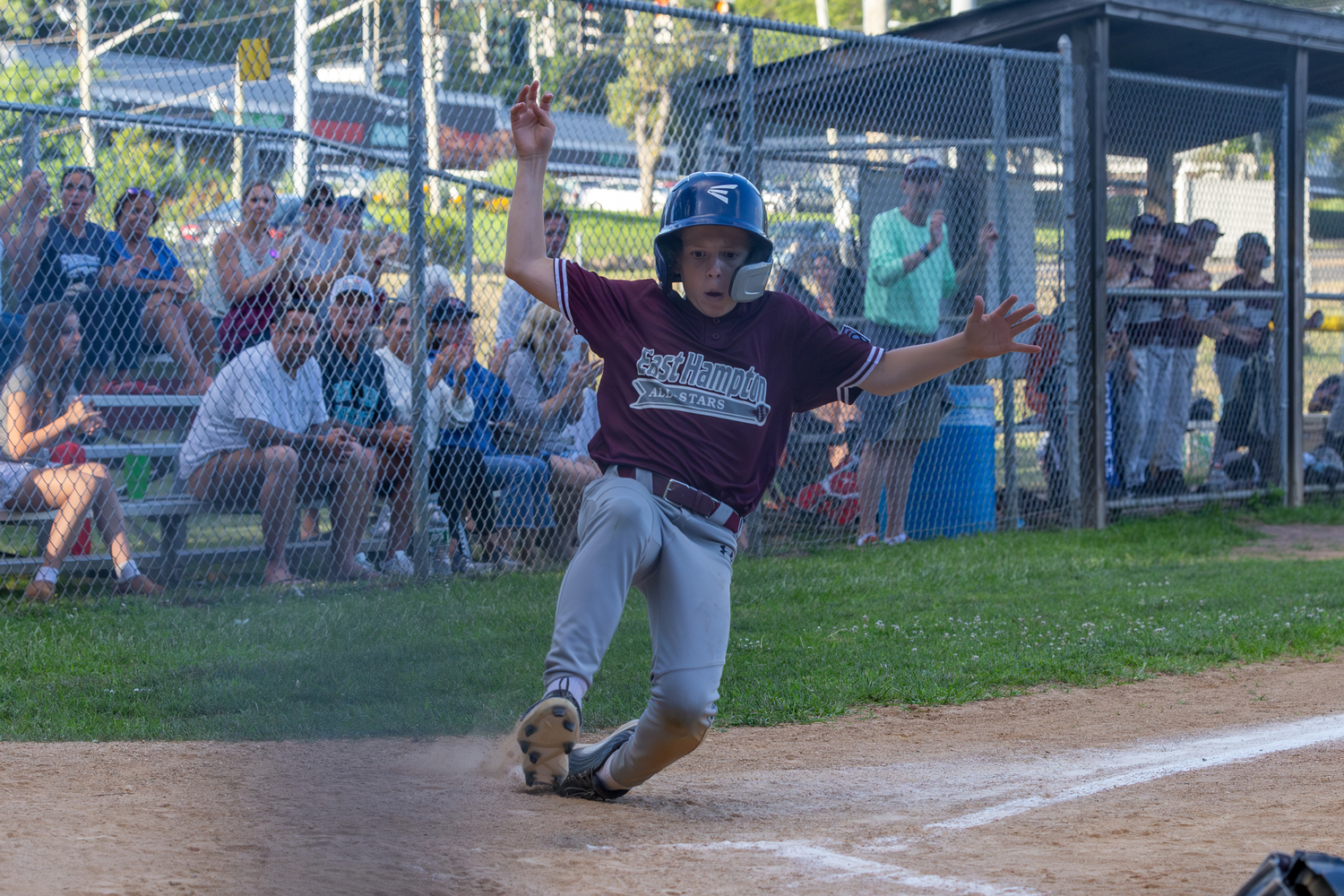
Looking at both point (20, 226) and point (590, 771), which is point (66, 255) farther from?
point (590, 771)

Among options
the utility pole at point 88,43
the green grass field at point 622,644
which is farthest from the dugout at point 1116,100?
the utility pole at point 88,43

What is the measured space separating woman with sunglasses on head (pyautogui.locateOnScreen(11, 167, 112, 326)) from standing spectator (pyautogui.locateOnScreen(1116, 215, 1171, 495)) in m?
6.96

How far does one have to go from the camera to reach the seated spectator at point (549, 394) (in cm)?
727

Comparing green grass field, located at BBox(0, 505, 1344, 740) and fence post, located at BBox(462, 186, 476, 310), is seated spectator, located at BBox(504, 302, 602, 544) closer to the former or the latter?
green grass field, located at BBox(0, 505, 1344, 740)

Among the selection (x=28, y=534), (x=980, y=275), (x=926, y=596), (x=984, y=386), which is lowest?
(x=926, y=596)

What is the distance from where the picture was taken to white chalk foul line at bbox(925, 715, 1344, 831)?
337cm

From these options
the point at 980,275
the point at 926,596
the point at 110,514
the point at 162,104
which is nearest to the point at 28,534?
the point at 110,514

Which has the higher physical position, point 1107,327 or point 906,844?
point 1107,327

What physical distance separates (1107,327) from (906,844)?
695cm

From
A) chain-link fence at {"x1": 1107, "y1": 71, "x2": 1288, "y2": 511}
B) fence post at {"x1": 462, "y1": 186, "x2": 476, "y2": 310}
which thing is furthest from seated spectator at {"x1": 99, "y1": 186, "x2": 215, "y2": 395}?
chain-link fence at {"x1": 1107, "y1": 71, "x2": 1288, "y2": 511}

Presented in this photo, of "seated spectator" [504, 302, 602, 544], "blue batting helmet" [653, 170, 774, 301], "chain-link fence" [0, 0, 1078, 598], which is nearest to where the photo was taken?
"blue batting helmet" [653, 170, 774, 301]

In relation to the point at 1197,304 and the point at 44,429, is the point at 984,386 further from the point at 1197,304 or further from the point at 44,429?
the point at 44,429

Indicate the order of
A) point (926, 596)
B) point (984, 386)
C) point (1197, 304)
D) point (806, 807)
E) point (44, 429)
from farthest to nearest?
point (1197, 304) → point (984, 386) → point (926, 596) → point (44, 429) → point (806, 807)

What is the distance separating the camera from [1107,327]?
30.0 feet
